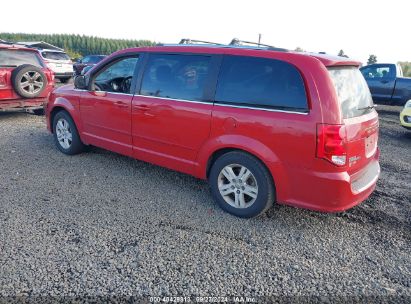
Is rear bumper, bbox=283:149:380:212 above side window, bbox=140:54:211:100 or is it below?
below

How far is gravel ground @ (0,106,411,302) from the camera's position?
8.26 feet

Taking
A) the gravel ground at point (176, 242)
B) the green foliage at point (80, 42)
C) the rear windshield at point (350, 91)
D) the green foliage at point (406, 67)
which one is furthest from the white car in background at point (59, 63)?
the green foliage at point (80, 42)

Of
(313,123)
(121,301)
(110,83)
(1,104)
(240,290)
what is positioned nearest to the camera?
(121,301)

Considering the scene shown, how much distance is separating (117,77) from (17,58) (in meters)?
4.32

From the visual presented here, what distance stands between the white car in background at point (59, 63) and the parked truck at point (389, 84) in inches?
551

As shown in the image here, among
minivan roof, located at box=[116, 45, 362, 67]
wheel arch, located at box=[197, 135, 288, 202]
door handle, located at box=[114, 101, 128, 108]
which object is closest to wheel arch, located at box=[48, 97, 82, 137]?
door handle, located at box=[114, 101, 128, 108]

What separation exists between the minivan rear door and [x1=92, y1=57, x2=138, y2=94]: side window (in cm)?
263

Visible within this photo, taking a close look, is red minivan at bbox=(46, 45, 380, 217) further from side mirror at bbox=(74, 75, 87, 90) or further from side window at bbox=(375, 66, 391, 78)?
side window at bbox=(375, 66, 391, 78)

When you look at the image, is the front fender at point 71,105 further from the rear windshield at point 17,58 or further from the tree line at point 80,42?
the tree line at point 80,42

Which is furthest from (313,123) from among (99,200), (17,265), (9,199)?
(9,199)

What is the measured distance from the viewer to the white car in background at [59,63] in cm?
1619

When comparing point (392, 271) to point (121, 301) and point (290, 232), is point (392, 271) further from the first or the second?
point (121, 301)

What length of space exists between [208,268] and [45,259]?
4.49ft

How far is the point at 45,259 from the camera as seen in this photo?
275cm
